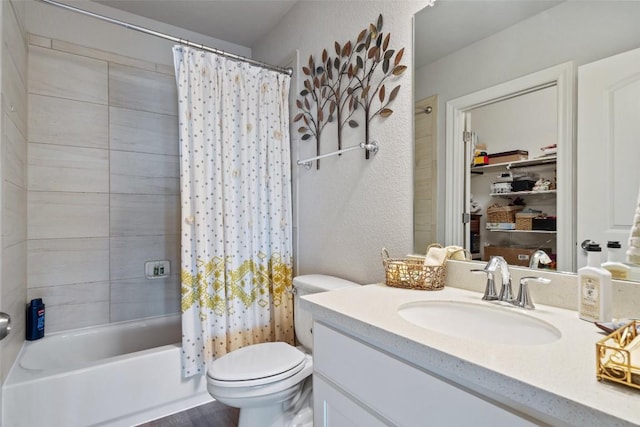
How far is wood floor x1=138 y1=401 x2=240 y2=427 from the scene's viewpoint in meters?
1.70

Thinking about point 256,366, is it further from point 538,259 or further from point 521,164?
point 521,164

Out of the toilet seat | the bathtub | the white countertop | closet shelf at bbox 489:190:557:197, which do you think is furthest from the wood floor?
closet shelf at bbox 489:190:557:197

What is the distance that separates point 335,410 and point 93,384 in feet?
4.39

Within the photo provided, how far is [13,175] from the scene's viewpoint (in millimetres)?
1539

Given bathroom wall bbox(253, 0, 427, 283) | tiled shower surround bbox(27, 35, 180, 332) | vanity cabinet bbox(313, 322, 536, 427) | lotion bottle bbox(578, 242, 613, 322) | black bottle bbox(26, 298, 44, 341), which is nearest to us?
vanity cabinet bbox(313, 322, 536, 427)

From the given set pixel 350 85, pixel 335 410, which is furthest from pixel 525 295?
pixel 350 85

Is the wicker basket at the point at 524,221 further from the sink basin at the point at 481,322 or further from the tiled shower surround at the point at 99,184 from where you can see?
the tiled shower surround at the point at 99,184

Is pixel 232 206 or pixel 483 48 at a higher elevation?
pixel 483 48

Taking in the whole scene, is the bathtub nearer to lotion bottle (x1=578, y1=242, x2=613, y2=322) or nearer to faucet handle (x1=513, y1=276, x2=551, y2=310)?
→ faucet handle (x1=513, y1=276, x2=551, y2=310)

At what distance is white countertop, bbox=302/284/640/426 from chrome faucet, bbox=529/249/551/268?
0.13 meters

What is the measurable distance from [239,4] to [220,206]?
53.6 inches

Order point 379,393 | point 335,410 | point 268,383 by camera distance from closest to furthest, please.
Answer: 1. point 379,393
2. point 335,410
3. point 268,383

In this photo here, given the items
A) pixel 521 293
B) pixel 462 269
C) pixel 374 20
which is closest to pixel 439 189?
pixel 462 269

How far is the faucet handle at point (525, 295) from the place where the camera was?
0.92 m
